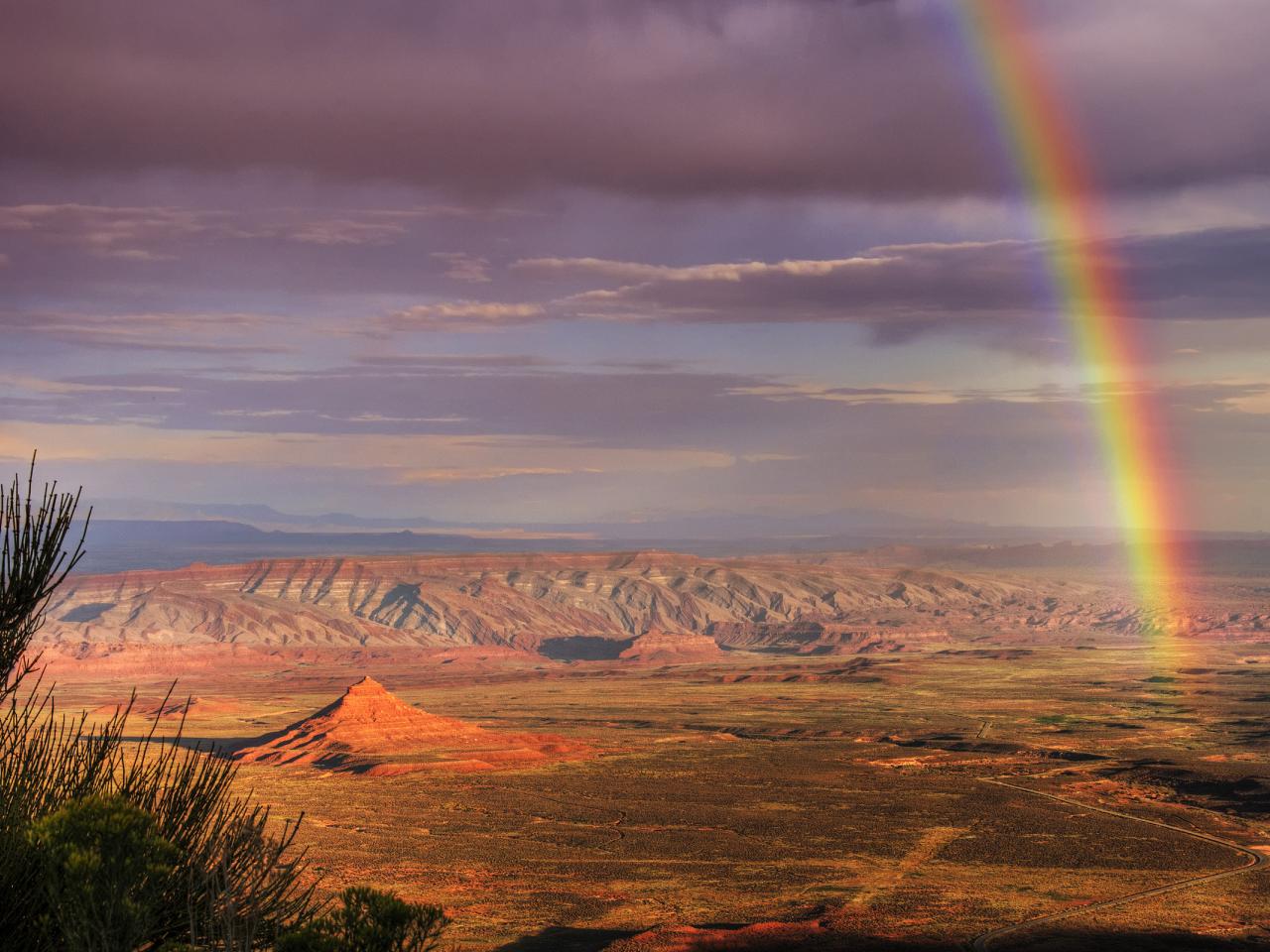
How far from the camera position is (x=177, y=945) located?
16.4 metres

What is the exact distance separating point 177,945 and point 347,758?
314ft

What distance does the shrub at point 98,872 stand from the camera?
14641 mm

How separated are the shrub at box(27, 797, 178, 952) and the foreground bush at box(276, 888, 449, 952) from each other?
6.44 ft

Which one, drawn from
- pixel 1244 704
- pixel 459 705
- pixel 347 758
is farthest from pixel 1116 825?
pixel 459 705

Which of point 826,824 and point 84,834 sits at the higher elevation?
point 84,834

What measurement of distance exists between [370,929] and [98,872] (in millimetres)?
3511

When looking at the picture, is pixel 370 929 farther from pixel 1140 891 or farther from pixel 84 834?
pixel 1140 891

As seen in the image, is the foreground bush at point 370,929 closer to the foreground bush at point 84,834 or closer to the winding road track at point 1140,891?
the foreground bush at point 84,834

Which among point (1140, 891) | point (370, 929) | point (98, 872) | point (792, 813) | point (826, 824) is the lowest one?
point (792, 813)

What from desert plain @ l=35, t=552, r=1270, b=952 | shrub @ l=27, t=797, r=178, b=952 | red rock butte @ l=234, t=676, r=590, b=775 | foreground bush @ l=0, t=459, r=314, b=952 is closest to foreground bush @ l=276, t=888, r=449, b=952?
foreground bush @ l=0, t=459, r=314, b=952

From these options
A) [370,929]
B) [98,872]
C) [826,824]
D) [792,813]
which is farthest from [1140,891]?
[98,872]

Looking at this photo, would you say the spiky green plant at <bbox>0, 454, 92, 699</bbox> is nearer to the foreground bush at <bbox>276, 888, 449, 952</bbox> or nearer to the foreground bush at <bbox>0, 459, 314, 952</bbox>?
the foreground bush at <bbox>0, 459, 314, 952</bbox>

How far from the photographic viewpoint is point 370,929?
16.7 metres

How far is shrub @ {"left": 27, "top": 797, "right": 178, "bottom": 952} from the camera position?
14641mm
